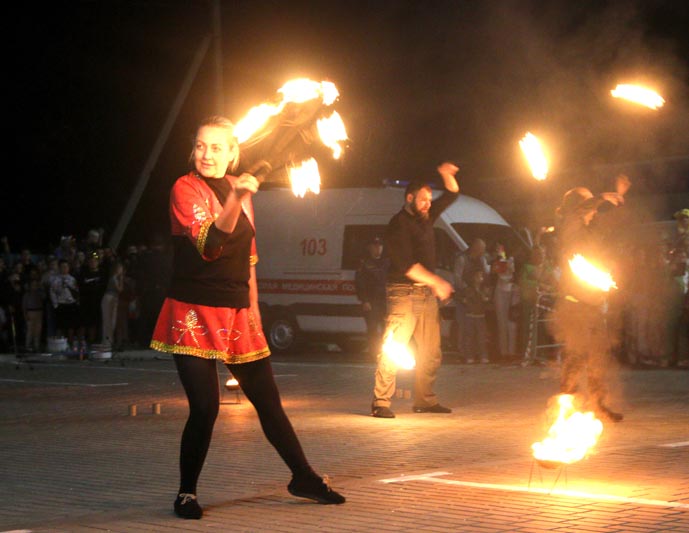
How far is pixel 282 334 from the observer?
2323 centimetres

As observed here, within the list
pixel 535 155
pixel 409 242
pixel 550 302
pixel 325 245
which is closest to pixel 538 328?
pixel 550 302

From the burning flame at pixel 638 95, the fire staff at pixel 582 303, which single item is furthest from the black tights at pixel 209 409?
the burning flame at pixel 638 95

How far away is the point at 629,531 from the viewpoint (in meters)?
6.15

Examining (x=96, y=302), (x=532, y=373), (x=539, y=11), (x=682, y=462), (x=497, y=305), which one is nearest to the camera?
(x=682, y=462)

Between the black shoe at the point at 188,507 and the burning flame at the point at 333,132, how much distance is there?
194cm

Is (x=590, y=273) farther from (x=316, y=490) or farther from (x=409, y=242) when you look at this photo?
(x=316, y=490)

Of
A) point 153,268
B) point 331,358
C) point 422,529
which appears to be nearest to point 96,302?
point 153,268

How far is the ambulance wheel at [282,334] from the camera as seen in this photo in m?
23.0

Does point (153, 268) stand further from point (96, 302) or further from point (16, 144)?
point (16, 144)

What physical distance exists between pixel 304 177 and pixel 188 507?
182cm

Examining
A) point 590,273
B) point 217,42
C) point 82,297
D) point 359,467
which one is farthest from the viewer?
point 82,297

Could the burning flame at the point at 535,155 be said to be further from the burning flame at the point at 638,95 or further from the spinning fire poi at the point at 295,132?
the spinning fire poi at the point at 295,132

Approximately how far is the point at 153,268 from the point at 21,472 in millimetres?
15046

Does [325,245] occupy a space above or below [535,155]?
above
